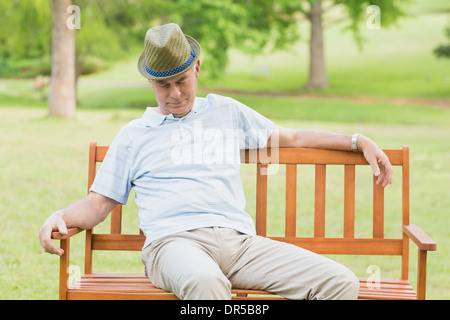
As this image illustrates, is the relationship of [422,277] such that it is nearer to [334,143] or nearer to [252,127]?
[334,143]

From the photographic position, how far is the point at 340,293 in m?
2.94

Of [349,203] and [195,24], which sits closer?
[349,203]

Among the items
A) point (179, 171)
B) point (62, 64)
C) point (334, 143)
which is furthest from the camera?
point (62, 64)

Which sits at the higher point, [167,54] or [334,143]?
[167,54]

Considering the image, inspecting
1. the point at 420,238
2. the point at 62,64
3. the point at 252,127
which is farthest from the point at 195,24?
the point at 420,238

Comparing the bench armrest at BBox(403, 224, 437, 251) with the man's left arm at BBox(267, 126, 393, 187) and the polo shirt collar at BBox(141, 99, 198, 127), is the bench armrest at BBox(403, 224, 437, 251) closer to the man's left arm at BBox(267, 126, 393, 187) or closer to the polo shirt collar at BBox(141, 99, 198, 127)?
the man's left arm at BBox(267, 126, 393, 187)

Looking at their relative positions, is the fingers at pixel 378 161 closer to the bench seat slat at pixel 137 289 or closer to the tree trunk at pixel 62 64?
the bench seat slat at pixel 137 289

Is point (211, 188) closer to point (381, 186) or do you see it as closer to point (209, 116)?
point (209, 116)

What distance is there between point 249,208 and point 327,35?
2932cm

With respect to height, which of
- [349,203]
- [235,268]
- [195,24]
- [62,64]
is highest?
[195,24]

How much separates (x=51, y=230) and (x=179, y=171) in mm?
618

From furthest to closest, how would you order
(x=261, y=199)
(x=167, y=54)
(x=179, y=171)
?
1. (x=261, y=199)
2. (x=179, y=171)
3. (x=167, y=54)

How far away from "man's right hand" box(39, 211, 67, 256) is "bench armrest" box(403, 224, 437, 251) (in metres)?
1.55

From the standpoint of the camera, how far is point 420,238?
10.4 ft
